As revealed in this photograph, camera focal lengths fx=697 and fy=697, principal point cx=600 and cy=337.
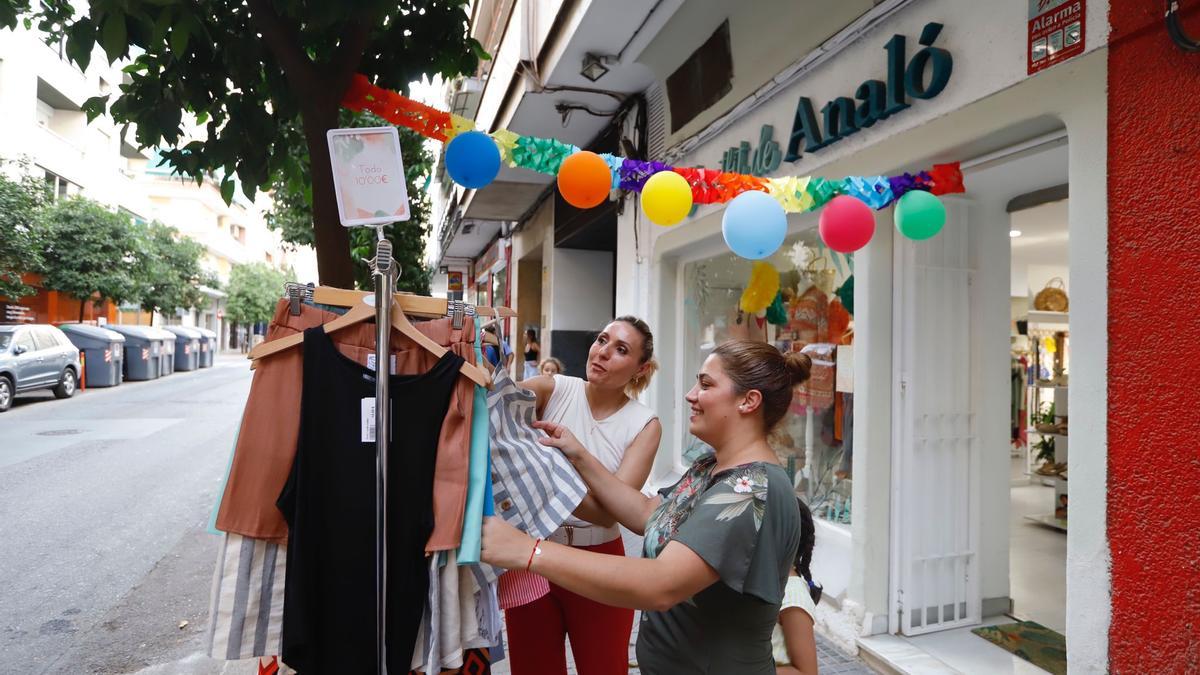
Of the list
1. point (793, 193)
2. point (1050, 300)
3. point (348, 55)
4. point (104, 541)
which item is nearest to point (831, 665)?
point (793, 193)

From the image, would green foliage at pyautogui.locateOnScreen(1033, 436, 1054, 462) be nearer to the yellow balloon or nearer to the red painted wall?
the red painted wall

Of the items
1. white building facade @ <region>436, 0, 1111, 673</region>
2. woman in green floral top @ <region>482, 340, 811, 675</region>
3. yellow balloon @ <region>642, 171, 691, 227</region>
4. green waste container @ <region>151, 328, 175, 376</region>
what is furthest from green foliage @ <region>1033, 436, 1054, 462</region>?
green waste container @ <region>151, 328, 175, 376</region>

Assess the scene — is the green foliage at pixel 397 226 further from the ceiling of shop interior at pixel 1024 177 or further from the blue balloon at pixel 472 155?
the ceiling of shop interior at pixel 1024 177

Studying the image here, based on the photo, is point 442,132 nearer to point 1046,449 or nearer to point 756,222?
point 756,222

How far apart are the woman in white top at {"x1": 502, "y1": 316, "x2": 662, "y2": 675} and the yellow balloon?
0.86m

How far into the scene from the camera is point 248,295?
157 feet

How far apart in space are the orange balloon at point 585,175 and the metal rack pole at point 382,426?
177 cm

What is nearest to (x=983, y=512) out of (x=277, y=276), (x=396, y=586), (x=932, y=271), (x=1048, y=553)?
(x=932, y=271)

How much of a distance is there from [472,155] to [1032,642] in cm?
410

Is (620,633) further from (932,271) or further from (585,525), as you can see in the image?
(932,271)

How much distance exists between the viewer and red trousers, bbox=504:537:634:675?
2.51 meters

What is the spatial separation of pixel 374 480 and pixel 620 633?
4.07ft

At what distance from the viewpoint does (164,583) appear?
5141 mm

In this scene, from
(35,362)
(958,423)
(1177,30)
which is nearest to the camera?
(1177,30)
